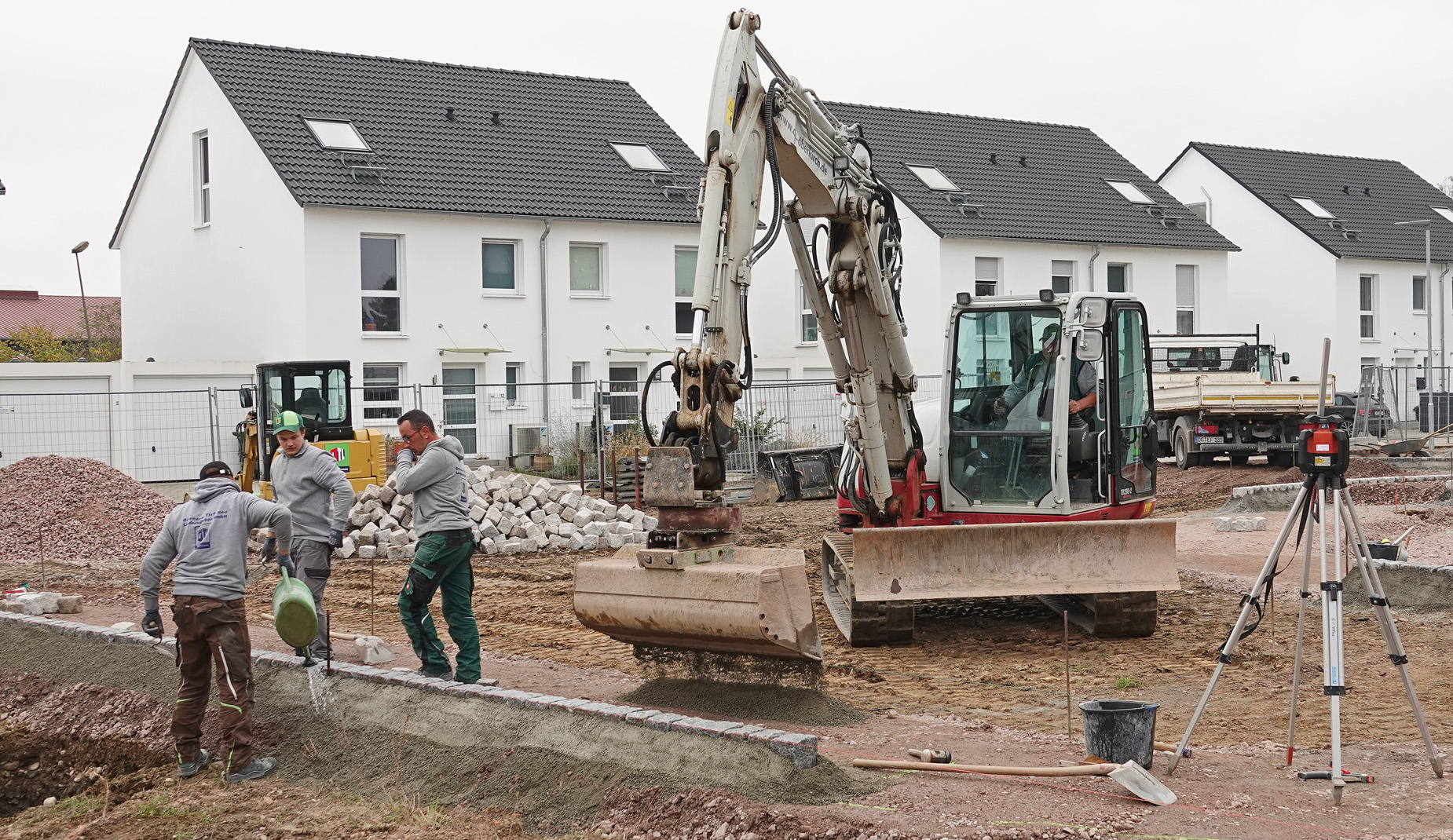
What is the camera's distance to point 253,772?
734 cm

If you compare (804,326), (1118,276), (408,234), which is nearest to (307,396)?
(408,234)

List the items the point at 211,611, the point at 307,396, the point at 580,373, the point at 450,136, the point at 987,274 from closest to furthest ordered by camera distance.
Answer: the point at 211,611, the point at 307,396, the point at 580,373, the point at 450,136, the point at 987,274

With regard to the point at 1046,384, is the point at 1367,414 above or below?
below

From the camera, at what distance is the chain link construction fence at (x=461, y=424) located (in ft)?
76.2

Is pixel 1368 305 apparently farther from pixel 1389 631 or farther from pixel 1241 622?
pixel 1241 622

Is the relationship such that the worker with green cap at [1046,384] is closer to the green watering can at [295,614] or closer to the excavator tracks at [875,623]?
the excavator tracks at [875,623]

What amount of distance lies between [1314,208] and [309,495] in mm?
37752

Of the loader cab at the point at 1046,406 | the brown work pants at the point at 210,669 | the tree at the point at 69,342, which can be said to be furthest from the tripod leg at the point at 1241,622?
the tree at the point at 69,342

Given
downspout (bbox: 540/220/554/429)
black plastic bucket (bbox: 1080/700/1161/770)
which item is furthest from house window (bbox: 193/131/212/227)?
black plastic bucket (bbox: 1080/700/1161/770)

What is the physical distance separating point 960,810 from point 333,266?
21553 millimetres

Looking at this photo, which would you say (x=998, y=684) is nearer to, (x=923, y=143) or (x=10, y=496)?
(x=10, y=496)

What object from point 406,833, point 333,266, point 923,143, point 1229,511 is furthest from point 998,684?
point 923,143

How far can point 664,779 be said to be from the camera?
625cm

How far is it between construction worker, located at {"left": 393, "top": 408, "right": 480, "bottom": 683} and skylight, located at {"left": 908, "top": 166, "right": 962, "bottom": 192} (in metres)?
26.5
